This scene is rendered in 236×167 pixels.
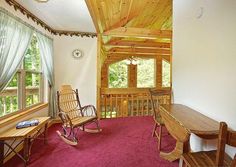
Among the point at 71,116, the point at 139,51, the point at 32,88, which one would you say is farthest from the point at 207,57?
the point at 139,51

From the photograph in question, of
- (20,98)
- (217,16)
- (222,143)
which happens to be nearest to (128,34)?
(217,16)

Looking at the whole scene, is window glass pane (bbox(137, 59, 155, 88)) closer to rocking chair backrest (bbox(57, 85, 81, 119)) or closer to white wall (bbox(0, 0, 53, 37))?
rocking chair backrest (bbox(57, 85, 81, 119))

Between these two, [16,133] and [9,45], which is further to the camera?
[9,45]

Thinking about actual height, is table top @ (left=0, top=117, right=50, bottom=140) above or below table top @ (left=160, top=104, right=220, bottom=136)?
below

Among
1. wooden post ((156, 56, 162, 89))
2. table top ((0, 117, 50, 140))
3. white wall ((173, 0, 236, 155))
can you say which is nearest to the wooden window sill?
table top ((0, 117, 50, 140))

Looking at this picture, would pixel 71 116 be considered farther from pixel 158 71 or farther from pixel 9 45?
pixel 158 71

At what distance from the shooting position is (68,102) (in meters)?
3.30

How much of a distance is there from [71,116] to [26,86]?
3.30ft

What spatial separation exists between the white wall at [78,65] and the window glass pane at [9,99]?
1.39 meters

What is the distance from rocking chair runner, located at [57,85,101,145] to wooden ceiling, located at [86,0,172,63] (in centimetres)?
156

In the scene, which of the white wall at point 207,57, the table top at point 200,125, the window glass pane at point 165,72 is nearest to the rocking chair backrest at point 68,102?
the white wall at point 207,57

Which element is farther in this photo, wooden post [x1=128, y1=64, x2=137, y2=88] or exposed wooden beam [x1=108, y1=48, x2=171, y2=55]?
wooden post [x1=128, y1=64, x2=137, y2=88]

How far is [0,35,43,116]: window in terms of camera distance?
8.08 ft

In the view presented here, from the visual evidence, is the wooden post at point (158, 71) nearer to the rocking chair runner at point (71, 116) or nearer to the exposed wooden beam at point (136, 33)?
the exposed wooden beam at point (136, 33)
